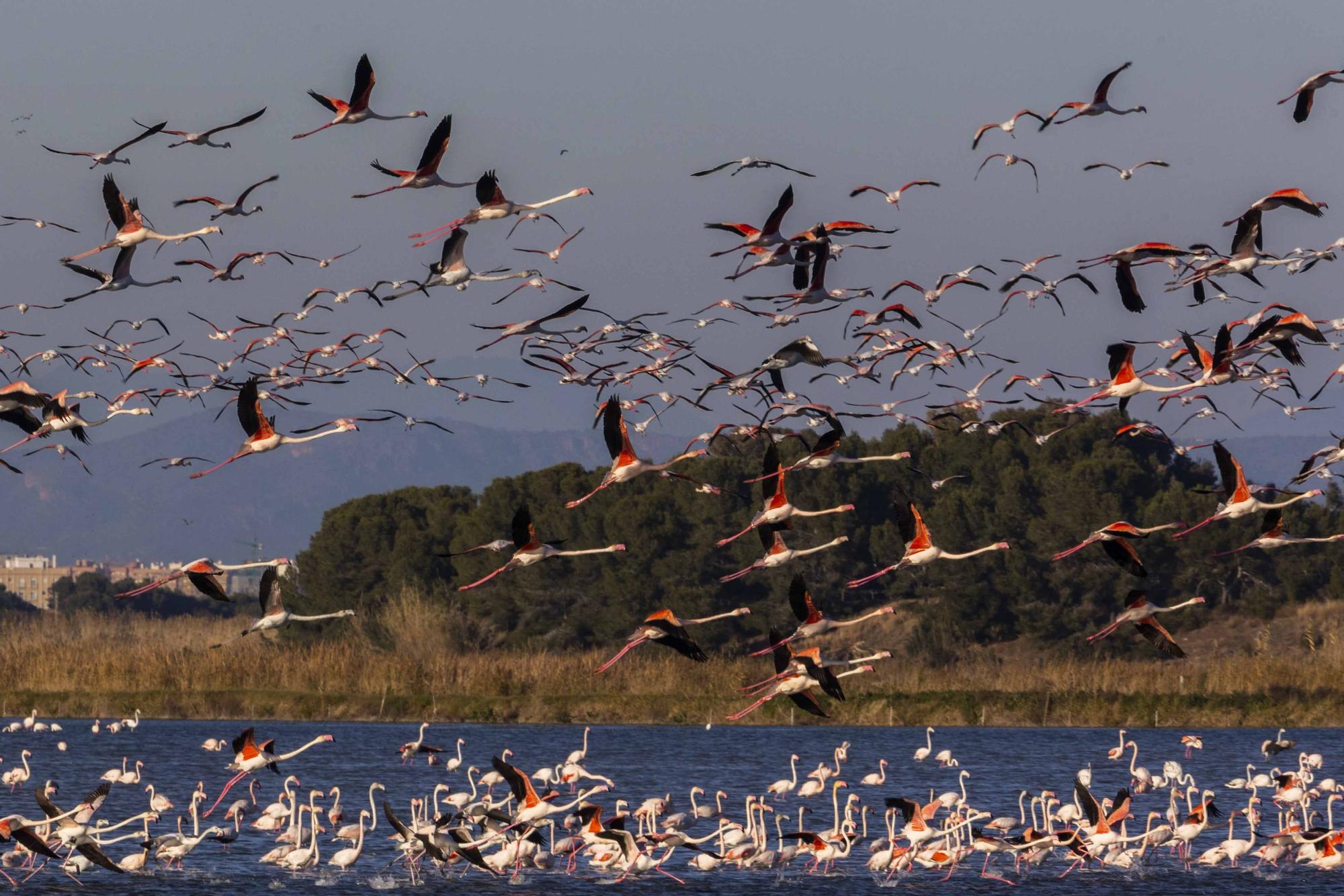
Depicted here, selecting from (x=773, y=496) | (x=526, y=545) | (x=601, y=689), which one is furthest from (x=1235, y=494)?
(x=601, y=689)

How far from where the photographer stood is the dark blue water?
1123 inches

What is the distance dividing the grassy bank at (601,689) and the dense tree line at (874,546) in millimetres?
10663

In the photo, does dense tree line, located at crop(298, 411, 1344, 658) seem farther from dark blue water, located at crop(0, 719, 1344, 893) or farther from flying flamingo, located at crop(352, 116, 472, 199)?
flying flamingo, located at crop(352, 116, 472, 199)

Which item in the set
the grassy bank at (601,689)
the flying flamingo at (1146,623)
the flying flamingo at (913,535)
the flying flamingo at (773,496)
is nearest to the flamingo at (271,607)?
the flying flamingo at (773,496)

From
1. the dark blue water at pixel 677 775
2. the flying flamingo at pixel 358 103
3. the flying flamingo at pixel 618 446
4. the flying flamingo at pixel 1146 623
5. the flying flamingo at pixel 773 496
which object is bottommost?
the dark blue water at pixel 677 775

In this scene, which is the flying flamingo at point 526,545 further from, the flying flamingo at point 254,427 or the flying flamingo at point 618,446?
the flying flamingo at point 254,427

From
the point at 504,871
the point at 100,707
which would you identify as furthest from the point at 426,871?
the point at 100,707

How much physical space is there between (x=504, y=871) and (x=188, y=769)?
17589mm

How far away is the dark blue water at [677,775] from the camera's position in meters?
28.5

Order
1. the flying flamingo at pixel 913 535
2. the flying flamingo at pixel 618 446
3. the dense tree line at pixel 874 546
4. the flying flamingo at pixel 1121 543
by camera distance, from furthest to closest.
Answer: the dense tree line at pixel 874 546 < the flying flamingo at pixel 913 535 < the flying flamingo at pixel 618 446 < the flying flamingo at pixel 1121 543

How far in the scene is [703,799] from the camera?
3709 centimetres

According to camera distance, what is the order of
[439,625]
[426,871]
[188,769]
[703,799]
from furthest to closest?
1. [439,625]
2. [188,769]
3. [703,799]
4. [426,871]

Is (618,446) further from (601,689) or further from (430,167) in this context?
(601,689)

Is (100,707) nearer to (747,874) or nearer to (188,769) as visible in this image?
(188,769)
